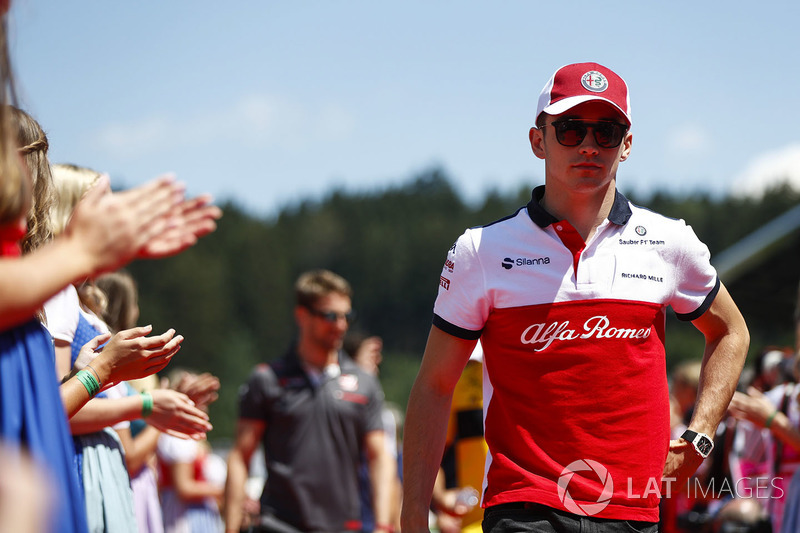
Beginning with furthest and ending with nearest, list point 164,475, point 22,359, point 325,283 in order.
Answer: point 164,475 → point 325,283 → point 22,359

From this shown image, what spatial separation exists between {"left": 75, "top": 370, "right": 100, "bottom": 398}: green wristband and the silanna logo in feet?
4.94

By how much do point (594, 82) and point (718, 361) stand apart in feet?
3.91

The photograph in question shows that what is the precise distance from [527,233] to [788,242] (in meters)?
19.4

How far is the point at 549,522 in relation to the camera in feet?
10.2

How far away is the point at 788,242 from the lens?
20906 mm

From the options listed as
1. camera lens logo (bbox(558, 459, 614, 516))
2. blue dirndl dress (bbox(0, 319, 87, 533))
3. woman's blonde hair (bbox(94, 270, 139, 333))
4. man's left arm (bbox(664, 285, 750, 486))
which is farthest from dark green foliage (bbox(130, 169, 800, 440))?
blue dirndl dress (bbox(0, 319, 87, 533))

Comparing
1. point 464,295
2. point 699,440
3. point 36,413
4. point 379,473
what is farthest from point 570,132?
point 379,473

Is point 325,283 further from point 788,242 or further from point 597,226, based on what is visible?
point 788,242

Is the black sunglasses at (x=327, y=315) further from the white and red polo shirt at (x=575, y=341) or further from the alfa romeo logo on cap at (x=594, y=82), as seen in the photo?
the alfa romeo logo on cap at (x=594, y=82)

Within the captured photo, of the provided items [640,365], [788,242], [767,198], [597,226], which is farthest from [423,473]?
[767,198]

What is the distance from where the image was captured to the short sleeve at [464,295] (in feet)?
11.0

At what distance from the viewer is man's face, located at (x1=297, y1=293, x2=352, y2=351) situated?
6695 mm

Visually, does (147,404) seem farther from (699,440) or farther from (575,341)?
(699,440)

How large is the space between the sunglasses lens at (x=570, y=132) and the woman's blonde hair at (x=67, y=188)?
198cm
